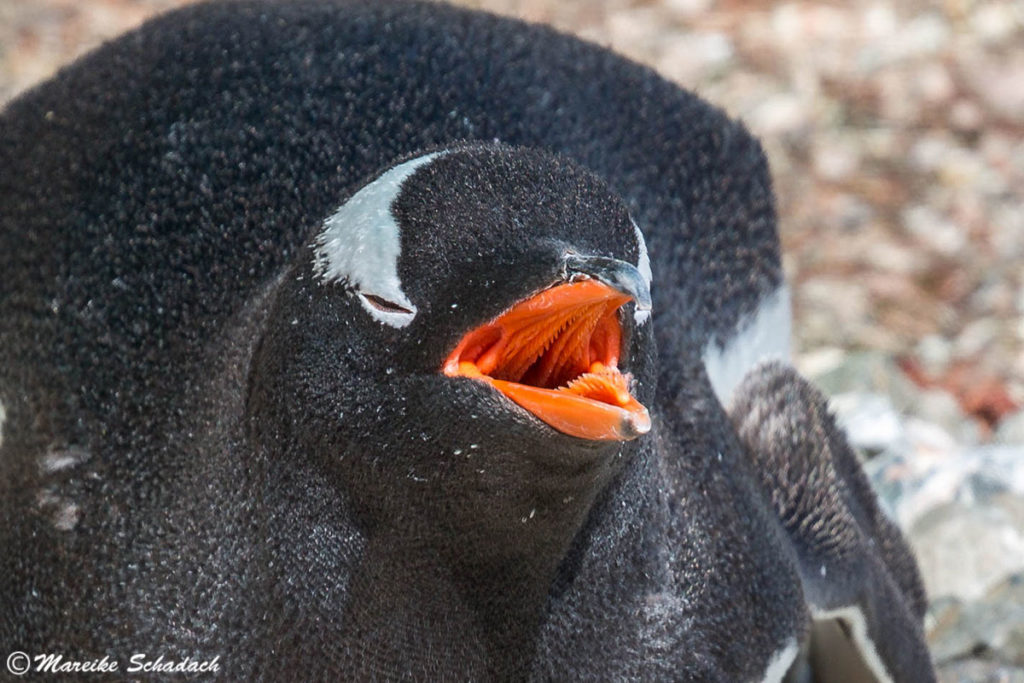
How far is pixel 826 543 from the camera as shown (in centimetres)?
294

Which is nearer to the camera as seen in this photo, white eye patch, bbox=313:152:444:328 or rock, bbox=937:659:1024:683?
white eye patch, bbox=313:152:444:328

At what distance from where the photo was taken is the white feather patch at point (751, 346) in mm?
3178

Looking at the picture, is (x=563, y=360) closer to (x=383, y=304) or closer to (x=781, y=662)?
(x=383, y=304)

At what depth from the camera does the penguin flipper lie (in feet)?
9.50

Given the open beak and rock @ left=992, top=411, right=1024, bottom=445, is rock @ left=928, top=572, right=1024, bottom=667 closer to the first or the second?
rock @ left=992, top=411, right=1024, bottom=445

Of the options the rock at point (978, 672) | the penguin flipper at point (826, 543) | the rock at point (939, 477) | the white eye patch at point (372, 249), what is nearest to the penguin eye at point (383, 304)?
the white eye patch at point (372, 249)

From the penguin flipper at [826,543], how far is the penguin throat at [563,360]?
1.04m

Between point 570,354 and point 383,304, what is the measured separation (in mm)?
249

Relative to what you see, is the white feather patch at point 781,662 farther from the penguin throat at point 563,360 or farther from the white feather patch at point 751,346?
the penguin throat at point 563,360

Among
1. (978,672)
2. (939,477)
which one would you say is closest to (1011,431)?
(939,477)

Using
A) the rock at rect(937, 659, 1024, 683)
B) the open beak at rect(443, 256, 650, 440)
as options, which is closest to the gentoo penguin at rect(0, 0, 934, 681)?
the open beak at rect(443, 256, 650, 440)

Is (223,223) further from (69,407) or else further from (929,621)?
(929,621)

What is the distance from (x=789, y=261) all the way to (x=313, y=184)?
10.4 feet

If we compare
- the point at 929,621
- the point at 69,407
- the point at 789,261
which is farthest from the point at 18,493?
the point at 789,261
